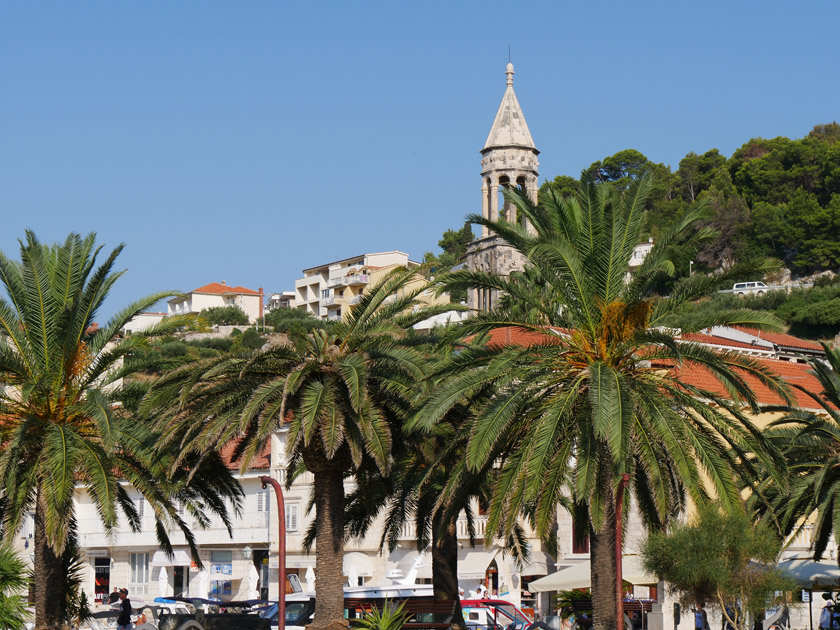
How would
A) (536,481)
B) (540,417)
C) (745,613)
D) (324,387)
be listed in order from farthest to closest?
(745,613) < (324,387) < (540,417) < (536,481)

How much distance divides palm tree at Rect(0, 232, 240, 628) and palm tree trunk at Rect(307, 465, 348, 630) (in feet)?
10.1

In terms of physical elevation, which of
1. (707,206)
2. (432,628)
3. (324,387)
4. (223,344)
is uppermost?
(223,344)

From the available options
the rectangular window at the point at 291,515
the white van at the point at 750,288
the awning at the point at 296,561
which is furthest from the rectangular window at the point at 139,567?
the white van at the point at 750,288

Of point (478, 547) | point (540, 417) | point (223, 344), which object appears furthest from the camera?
point (223, 344)

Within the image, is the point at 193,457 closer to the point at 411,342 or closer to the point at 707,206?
the point at 411,342

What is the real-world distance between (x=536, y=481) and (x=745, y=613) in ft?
29.3

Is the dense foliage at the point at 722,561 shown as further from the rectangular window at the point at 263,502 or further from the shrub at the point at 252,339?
the shrub at the point at 252,339

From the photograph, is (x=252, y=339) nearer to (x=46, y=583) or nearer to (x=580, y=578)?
(x=580, y=578)

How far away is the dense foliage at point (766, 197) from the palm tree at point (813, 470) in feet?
265

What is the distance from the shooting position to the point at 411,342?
2730cm

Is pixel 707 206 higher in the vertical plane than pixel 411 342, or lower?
higher

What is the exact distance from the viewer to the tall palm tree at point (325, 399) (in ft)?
83.2

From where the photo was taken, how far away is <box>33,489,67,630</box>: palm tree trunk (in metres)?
26.6

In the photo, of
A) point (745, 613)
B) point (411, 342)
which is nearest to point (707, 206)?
point (411, 342)
